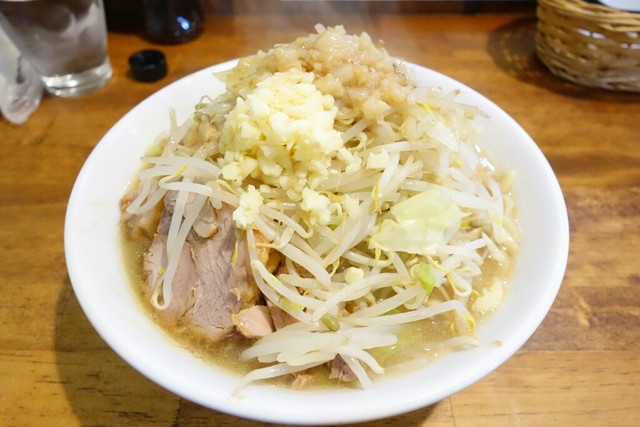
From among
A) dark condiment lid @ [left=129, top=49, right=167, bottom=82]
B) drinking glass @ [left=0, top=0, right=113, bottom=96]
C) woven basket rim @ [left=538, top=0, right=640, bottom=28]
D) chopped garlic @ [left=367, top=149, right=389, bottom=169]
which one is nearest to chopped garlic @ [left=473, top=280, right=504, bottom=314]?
chopped garlic @ [left=367, top=149, right=389, bottom=169]

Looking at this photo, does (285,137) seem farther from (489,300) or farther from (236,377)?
(489,300)

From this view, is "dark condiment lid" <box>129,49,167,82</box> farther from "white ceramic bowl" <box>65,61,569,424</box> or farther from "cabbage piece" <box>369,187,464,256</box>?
"cabbage piece" <box>369,187,464,256</box>

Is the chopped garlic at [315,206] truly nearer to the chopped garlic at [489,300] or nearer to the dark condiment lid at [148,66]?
the chopped garlic at [489,300]

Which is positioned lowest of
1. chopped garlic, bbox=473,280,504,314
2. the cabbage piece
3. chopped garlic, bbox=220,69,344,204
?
chopped garlic, bbox=473,280,504,314

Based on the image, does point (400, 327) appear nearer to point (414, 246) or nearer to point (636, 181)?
point (414, 246)

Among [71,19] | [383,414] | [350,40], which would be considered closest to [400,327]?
[383,414]
